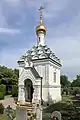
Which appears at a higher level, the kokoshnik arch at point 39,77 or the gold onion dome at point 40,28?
the gold onion dome at point 40,28

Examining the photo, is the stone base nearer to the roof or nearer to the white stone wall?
the white stone wall

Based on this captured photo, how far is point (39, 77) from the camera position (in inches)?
1231

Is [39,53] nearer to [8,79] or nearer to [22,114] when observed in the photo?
[8,79]

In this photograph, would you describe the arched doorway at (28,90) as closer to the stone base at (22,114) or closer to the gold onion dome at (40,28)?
the gold onion dome at (40,28)

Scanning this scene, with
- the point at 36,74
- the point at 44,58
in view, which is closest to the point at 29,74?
the point at 36,74

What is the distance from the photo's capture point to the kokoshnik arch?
3098 cm

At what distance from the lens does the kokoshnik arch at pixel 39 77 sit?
30984 mm

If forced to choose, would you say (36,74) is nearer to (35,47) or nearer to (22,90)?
(22,90)

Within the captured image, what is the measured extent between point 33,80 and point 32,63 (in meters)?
3.15

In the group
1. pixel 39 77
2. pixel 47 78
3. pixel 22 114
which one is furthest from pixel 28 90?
pixel 22 114

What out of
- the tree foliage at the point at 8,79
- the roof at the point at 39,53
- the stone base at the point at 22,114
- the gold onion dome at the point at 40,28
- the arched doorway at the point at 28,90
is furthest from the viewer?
the tree foliage at the point at 8,79

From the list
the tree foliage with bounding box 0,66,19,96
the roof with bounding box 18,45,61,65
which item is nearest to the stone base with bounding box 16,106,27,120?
the roof with bounding box 18,45,61,65

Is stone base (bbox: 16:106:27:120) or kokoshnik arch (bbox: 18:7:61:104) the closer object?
stone base (bbox: 16:106:27:120)

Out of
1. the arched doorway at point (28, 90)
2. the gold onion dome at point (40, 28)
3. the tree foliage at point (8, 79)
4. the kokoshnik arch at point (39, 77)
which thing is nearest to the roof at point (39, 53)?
the kokoshnik arch at point (39, 77)
